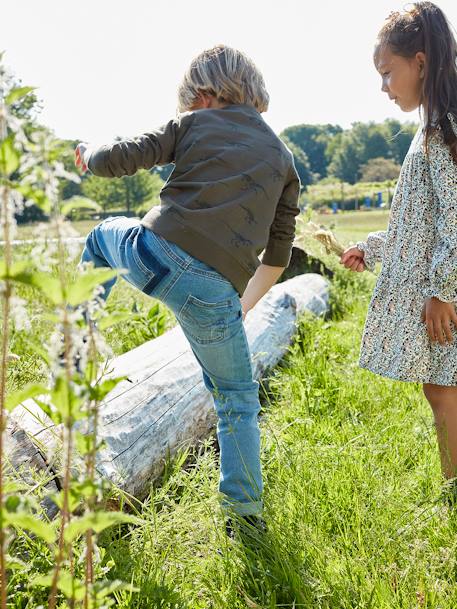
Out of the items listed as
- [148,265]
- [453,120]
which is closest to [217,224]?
[148,265]

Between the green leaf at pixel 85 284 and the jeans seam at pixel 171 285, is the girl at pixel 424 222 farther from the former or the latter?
the green leaf at pixel 85 284

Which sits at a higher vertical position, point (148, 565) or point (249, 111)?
point (249, 111)

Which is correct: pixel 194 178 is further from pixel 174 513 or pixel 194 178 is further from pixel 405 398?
pixel 405 398

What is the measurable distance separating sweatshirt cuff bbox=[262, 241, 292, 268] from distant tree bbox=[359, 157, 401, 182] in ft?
272

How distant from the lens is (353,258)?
281 cm

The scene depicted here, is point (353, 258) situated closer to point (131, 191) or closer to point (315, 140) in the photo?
point (131, 191)

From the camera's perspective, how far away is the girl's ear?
2.44 m

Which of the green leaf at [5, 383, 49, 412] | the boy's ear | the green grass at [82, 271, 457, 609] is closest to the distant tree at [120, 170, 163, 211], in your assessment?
the boy's ear

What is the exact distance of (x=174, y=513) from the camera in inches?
86.1

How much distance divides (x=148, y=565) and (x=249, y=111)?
148 centimetres

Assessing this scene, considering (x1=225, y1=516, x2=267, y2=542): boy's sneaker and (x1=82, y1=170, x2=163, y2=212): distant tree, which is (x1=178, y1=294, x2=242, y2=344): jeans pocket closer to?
(x1=225, y1=516, x2=267, y2=542): boy's sneaker

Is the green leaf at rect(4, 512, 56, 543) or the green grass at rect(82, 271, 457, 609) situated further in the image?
the green grass at rect(82, 271, 457, 609)

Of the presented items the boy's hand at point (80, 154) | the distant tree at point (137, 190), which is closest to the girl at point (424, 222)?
the boy's hand at point (80, 154)

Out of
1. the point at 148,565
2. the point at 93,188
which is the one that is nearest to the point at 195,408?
the point at 148,565
